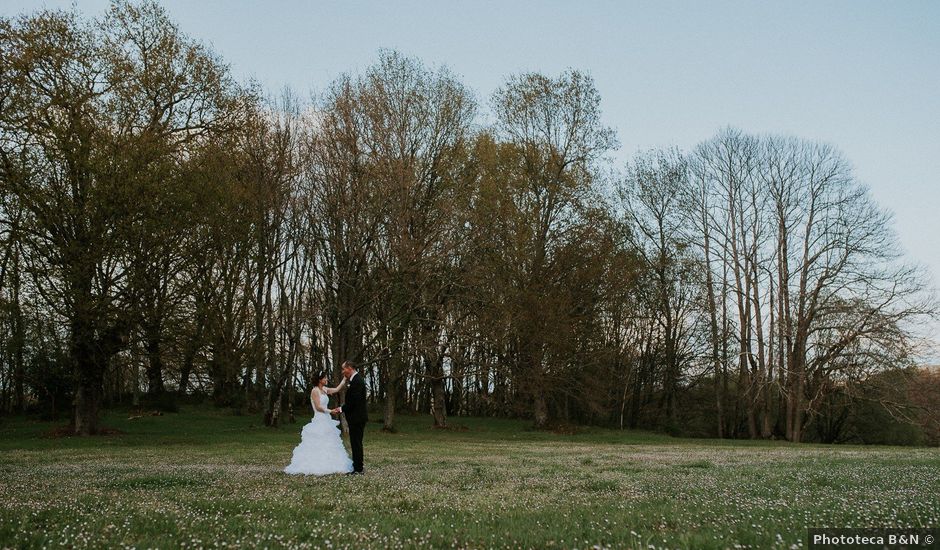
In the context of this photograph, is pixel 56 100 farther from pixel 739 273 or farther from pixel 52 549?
pixel 739 273

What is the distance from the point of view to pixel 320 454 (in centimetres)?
1658

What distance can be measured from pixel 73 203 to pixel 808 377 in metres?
47.4

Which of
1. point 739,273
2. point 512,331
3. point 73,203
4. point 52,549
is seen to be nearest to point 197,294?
point 73,203

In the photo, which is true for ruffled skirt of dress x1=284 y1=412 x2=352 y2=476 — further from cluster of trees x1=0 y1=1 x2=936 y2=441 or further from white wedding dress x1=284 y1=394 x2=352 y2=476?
cluster of trees x1=0 y1=1 x2=936 y2=441

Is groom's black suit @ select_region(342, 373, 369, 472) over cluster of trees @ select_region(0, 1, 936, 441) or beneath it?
beneath

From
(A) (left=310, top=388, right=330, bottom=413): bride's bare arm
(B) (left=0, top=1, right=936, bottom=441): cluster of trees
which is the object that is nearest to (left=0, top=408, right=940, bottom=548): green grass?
(A) (left=310, top=388, right=330, bottom=413): bride's bare arm

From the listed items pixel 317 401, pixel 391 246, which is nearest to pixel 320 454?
pixel 317 401

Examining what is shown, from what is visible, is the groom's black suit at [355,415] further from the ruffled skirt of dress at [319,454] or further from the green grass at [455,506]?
the green grass at [455,506]

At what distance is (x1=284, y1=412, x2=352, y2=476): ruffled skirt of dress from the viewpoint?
645 inches

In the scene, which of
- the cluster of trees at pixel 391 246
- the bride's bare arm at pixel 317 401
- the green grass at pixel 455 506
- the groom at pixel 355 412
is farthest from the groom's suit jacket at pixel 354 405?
the cluster of trees at pixel 391 246

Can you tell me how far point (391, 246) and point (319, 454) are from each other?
991 inches

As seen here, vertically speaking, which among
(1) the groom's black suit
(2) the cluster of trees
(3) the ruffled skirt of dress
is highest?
(2) the cluster of trees

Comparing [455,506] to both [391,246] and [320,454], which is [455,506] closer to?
[320,454]

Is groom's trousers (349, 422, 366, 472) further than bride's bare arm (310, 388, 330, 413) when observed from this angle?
No
